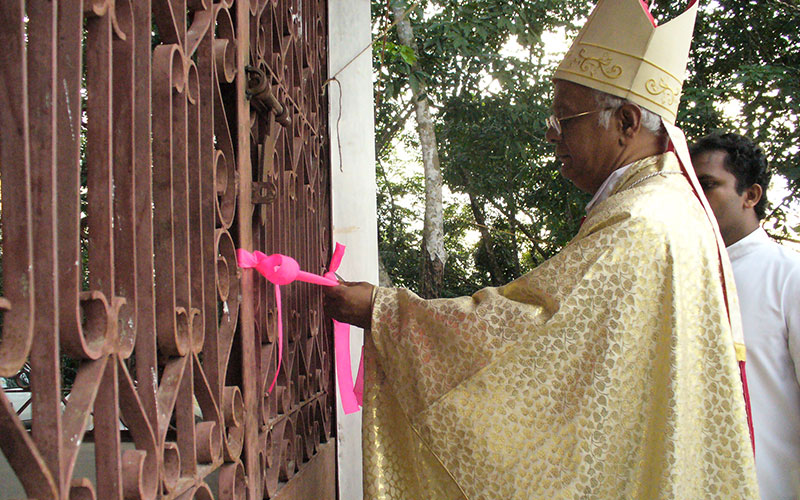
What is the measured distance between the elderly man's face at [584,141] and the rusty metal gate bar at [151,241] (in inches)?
31.9

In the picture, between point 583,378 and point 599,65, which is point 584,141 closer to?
point 599,65

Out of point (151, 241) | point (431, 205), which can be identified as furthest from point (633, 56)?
point (431, 205)

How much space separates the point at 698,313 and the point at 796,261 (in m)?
0.71

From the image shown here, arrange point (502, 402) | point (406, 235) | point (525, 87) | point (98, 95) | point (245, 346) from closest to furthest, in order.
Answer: point (98, 95) < point (245, 346) < point (502, 402) < point (525, 87) < point (406, 235)

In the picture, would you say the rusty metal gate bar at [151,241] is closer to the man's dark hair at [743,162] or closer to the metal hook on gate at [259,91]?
the metal hook on gate at [259,91]

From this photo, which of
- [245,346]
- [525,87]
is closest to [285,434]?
[245,346]

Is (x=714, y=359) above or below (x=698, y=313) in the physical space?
below

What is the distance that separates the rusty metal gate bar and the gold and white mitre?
906mm

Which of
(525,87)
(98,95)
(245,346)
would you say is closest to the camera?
(98,95)

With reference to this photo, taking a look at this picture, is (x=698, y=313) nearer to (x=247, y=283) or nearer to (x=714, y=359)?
(x=714, y=359)

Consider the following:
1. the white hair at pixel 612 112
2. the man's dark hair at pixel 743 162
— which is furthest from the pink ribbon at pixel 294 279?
the man's dark hair at pixel 743 162

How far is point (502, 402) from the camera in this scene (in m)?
1.65

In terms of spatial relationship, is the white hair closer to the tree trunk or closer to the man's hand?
the man's hand

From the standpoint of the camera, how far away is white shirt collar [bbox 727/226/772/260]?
2.34m
